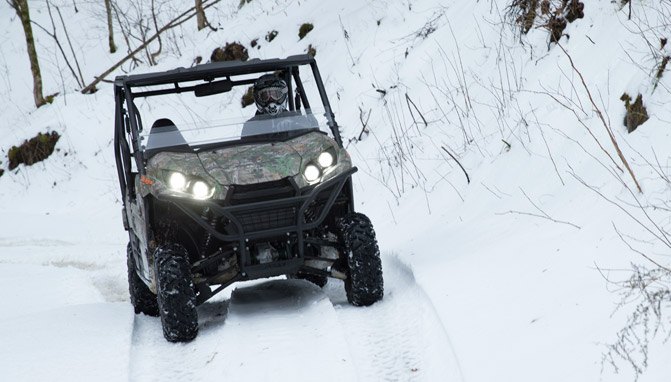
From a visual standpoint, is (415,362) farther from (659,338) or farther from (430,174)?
(430,174)

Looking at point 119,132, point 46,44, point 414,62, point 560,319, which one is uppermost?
point 46,44

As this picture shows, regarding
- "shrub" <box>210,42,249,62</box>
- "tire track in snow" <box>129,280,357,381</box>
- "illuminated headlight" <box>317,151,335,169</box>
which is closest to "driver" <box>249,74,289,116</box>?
"illuminated headlight" <box>317,151,335,169</box>

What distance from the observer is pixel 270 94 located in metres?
6.50

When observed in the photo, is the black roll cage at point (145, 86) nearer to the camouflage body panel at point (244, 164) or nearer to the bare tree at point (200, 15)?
the camouflage body panel at point (244, 164)

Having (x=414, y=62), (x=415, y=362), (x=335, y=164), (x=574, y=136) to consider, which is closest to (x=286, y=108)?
(x=335, y=164)

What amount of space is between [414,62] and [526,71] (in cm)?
291

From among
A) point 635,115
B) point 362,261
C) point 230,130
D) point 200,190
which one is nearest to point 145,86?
point 230,130

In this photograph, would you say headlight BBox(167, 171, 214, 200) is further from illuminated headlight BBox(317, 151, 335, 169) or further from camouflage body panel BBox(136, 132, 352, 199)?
illuminated headlight BBox(317, 151, 335, 169)

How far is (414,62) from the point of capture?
11.9 metres

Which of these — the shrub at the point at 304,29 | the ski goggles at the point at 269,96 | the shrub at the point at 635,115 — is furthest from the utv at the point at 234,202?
the shrub at the point at 304,29

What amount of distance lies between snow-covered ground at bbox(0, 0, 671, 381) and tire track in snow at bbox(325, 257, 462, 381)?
2 cm

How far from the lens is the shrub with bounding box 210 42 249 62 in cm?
1670

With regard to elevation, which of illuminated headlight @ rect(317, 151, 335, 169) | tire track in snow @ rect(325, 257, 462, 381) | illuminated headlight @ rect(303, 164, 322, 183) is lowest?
tire track in snow @ rect(325, 257, 462, 381)

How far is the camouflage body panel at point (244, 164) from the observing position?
221 inches
